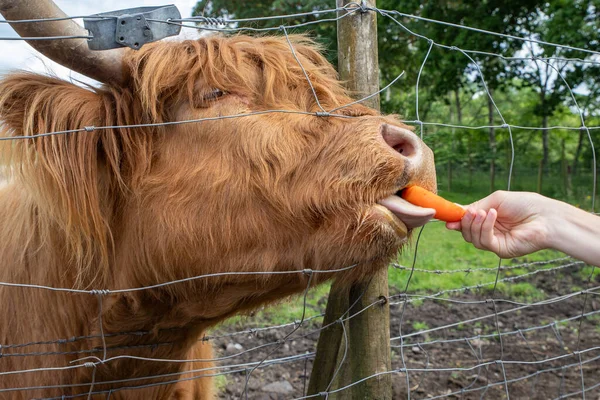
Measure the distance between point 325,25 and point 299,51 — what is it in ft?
28.6

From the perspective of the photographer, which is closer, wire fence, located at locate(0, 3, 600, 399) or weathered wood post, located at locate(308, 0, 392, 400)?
wire fence, located at locate(0, 3, 600, 399)

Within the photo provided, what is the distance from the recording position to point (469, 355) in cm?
486

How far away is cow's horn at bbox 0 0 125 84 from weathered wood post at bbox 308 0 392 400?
0.88m

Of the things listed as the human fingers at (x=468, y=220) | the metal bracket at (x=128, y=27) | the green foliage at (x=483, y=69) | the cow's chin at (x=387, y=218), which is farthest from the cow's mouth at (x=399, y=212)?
the green foliage at (x=483, y=69)

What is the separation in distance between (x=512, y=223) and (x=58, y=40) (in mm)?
1649

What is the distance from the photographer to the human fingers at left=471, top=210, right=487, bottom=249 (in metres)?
2.10

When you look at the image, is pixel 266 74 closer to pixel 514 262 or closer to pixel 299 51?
pixel 299 51

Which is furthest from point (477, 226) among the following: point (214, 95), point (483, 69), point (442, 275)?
point (483, 69)

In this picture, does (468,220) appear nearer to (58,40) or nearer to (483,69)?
(58,40)

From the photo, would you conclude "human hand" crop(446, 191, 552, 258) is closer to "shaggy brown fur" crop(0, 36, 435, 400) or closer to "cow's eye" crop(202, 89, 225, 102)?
"shaggy brown fur" crop(0, 36, 435, 400)

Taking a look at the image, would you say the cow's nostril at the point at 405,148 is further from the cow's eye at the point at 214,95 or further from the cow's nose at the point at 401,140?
the cow's eye at the point at 214,95

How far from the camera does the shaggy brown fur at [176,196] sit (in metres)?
Result: 2.00

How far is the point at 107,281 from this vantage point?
7.19 ft

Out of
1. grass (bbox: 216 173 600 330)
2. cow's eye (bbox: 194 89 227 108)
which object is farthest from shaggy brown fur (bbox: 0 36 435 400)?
grass (bbox: 216 173 600 330)
